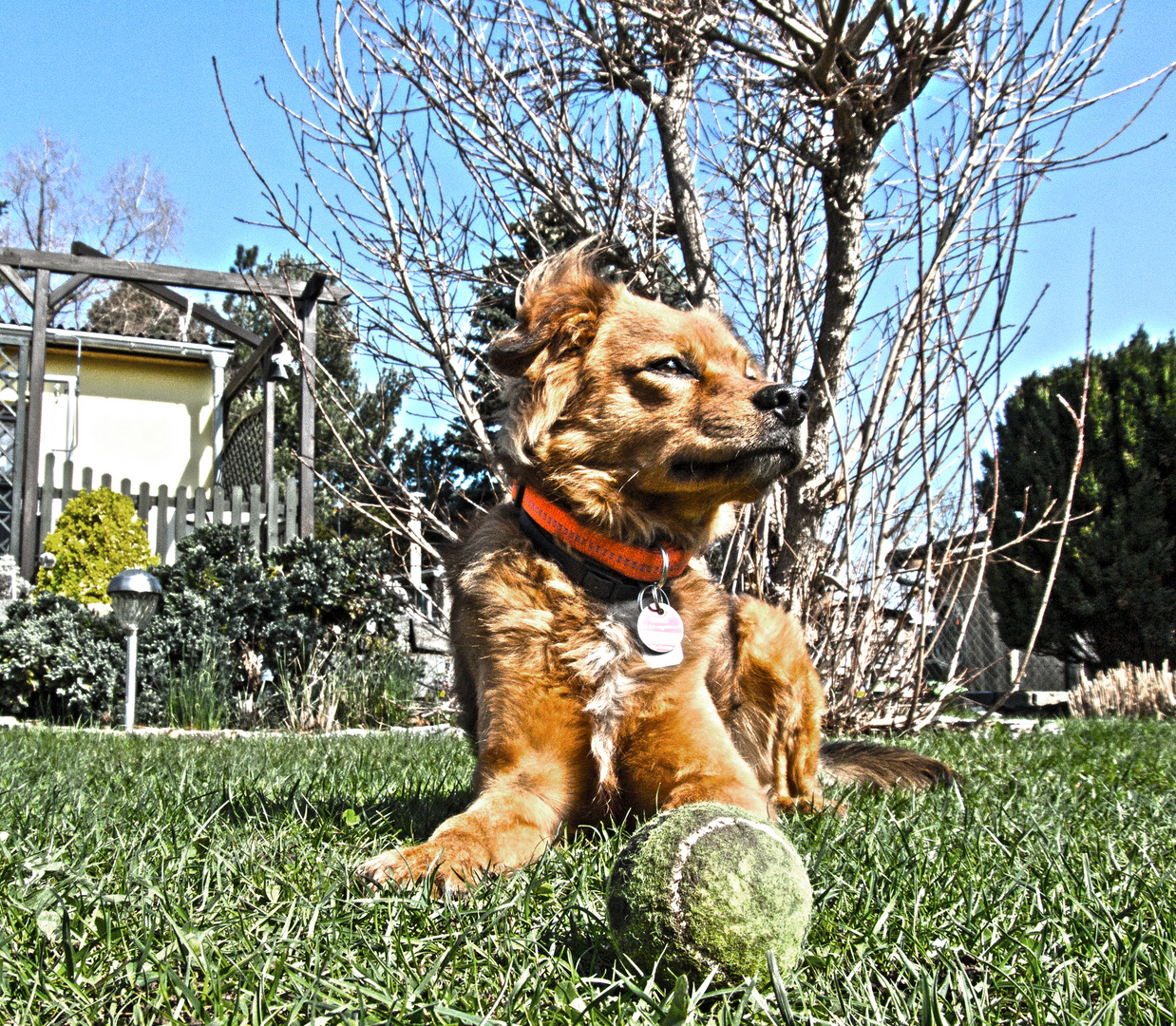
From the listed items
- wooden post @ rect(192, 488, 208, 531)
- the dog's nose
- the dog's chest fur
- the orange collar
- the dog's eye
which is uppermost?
wooden post @ rect(192, 488, 208, 531)

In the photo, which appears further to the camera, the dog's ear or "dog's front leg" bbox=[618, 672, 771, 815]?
the dog's ear

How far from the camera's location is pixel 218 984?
54.6 inches

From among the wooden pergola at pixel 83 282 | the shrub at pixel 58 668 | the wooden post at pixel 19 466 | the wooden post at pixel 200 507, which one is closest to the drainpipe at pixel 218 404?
the wooden post at pixel 19 466

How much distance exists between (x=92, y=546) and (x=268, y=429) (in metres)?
3.33

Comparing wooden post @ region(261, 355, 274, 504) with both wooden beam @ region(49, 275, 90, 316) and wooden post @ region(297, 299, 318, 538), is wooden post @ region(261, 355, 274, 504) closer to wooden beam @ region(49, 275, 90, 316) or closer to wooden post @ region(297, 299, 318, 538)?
wooden post @ region(297, 299, 318, 538)

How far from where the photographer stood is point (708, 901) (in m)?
1.39

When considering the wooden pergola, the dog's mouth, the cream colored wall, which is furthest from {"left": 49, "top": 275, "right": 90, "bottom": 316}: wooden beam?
the dog's mouth

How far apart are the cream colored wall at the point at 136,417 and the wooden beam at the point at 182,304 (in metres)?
3.84

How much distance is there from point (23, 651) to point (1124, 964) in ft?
26.4

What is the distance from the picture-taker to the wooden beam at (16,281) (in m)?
12.4

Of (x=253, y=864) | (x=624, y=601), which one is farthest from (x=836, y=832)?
(x=253, y=864)

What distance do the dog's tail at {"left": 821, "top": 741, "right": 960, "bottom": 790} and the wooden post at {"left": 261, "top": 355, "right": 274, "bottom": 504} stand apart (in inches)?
386

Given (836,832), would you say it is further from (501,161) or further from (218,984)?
(501,161)

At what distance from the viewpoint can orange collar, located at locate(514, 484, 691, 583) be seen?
254cm
